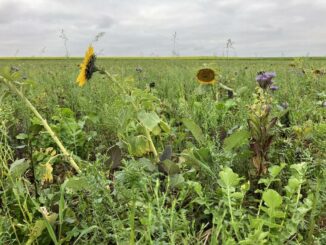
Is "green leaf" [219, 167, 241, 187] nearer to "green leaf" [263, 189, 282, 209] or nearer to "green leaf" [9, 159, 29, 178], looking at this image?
"green leaf" [263, 189, 282, 209]

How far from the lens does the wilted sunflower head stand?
3.52 metres

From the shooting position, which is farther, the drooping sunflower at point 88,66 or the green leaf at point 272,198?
the drooping sunflower at point 88,66

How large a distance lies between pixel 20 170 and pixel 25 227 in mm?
335

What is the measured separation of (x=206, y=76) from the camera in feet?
11.7

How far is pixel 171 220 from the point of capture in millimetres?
1194

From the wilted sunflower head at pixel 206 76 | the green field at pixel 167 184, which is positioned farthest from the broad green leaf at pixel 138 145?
the wilted sunflower head at pixel 206 76

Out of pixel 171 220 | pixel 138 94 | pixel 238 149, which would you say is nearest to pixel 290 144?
pixel 238 149

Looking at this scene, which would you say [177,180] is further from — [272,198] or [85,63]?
[85,63]

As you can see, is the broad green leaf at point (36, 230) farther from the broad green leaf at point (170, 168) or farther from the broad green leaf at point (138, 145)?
the broad green leaf at point (138, 145)

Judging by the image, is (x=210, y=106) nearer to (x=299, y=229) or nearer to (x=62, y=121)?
(x=62, y=121)

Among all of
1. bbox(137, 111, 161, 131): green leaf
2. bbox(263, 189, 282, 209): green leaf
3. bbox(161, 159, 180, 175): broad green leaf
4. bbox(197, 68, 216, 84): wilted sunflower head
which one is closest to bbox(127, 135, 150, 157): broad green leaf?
bbox(137, 111, 161, 131): green leaf

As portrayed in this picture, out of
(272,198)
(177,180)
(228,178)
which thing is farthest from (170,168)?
(272,198)

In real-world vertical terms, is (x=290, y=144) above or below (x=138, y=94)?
below

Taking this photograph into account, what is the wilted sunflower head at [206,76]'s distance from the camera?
352 centimetres
